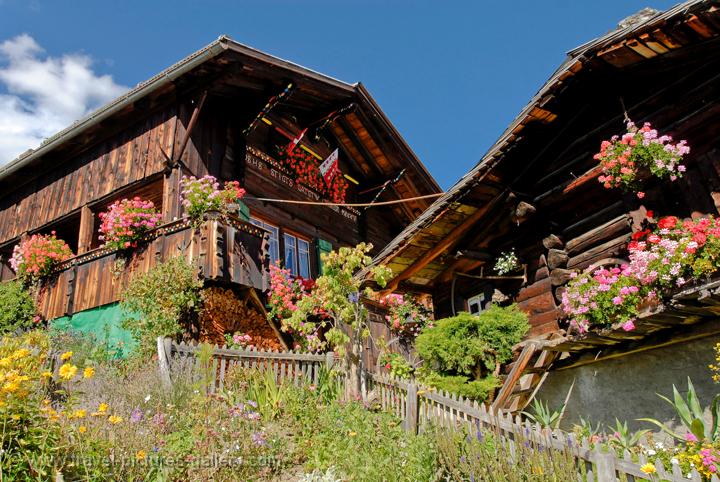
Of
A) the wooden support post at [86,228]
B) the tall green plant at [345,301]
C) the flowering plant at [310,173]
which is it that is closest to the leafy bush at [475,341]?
the tall green plant at [345,301]

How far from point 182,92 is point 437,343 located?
7918 millimetres

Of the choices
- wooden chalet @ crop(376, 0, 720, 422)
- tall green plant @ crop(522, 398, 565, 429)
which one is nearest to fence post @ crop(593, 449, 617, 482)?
wooden chalet @ crop(376, 0, 720, 422)

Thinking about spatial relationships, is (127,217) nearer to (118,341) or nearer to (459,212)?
(118,341)

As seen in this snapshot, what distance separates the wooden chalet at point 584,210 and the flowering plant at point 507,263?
0.40ft

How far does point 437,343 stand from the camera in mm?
8164

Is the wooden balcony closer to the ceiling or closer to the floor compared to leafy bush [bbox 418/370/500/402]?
closer to the ceiling

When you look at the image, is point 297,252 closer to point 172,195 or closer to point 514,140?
point 172,195

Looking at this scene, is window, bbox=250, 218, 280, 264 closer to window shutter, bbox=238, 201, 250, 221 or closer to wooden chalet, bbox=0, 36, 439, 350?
wooden chalet, bbox=0, 36, 439, 350

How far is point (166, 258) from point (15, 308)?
13.4 ft

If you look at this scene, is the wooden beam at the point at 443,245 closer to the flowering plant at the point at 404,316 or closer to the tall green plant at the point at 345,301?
the tall green plant at the point at 345,301

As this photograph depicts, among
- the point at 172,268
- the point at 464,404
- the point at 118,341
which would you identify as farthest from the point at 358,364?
the point at 118,341

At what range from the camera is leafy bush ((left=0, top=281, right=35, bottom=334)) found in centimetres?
1121

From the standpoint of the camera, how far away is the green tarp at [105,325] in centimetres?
967

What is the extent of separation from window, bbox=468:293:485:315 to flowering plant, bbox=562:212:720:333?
2.17 metres
